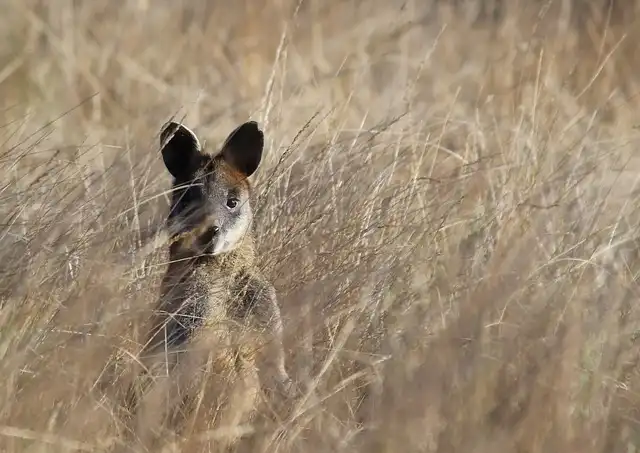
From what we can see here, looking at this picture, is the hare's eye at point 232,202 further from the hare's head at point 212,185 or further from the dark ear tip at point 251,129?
the dark ear tip at point 251,129

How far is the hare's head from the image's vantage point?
340 centimetres

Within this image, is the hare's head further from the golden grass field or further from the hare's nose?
the golden grass field

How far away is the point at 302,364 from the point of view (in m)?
2.82

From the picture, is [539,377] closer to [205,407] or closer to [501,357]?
[501,357]

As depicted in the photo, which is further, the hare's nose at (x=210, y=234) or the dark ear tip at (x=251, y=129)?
the dark ear tip at (x=251, y=129)

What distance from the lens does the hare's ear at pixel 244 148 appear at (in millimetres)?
3627

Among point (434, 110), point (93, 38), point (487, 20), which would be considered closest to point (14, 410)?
point (434, 110)

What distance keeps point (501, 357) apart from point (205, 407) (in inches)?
29.0

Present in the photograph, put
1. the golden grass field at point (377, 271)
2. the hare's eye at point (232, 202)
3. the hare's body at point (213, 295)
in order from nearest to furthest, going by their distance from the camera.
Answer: the golden grass field at point (377, 271) → the hare's body at point (213, 295) → the hare's eye at point (232, 202)

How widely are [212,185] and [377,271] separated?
0.66m

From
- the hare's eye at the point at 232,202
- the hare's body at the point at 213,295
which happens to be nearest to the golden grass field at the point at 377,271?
the hare's body at the point at 213,295

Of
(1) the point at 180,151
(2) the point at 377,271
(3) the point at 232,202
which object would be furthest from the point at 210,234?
(2) the point at 377,271

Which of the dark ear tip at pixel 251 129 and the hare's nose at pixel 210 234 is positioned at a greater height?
the dark ear tip at pixel 251 129

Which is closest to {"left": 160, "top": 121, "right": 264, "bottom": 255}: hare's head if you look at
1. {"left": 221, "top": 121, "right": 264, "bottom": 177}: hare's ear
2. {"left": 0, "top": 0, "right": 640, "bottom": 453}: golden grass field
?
{"left": 221, "top": 121, "right": 264, "bottom": 177}: hare's ear
